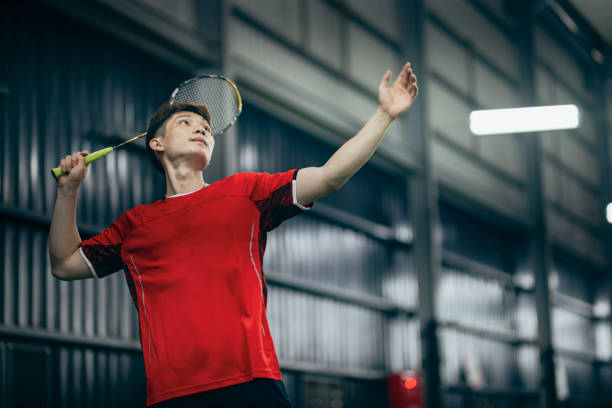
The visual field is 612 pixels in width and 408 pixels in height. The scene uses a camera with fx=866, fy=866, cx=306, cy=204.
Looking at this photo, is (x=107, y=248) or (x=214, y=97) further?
(x=214, y=97)

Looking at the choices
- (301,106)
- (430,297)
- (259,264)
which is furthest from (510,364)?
(259,264)

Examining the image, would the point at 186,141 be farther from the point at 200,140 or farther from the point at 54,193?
the point at 54,193

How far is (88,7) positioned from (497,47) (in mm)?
10209

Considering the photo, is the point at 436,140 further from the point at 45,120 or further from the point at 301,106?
the point at 45,120

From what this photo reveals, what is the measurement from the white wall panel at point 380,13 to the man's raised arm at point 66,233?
8.87 meters

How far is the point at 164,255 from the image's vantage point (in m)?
2.77

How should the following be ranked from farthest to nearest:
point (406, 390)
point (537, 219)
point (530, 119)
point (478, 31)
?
point (537, 219)
point (478, 31)
point (406, 390)
point (530, 119)

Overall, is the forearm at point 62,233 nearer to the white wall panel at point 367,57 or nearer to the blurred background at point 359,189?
the blurred background at point 359,189

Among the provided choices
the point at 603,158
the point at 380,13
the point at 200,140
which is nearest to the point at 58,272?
the point at 200,140

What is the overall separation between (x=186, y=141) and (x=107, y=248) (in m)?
0.45

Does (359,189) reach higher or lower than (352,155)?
higher

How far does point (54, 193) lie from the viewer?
6.86m

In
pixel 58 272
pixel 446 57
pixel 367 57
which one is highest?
pixel 446 57

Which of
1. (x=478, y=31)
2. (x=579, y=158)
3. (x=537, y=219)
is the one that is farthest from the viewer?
(x=579, y=158)
